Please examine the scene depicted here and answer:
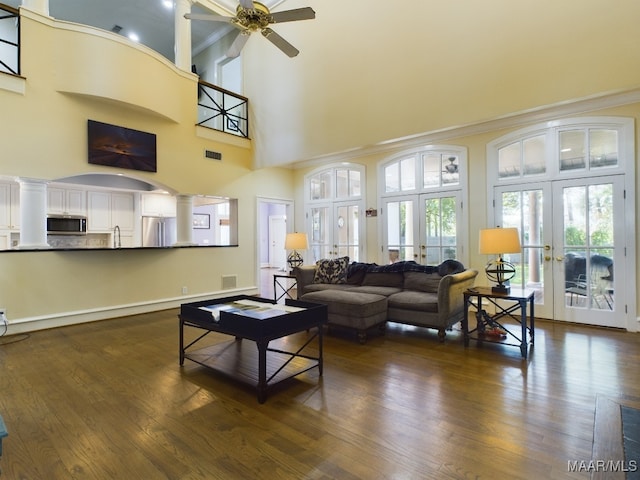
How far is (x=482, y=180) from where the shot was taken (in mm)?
5324

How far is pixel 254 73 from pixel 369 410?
6582 mm

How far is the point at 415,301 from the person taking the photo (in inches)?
163

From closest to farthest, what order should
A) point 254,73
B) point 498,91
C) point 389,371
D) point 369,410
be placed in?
1. point 369,410
2. point 389,371
3. point 498,91
4. point 254,73

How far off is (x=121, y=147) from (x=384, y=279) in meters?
4.34

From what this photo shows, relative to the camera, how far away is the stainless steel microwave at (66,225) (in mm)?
6570

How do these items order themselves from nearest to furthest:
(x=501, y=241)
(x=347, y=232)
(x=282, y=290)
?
(x=501, y=241) → (x=347, y=232) → (x=282, y=290)

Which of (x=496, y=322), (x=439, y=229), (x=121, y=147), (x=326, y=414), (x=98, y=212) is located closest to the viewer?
(x=326, y=414)

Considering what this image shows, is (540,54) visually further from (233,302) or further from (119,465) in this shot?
(119,465)

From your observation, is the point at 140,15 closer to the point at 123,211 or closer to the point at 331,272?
the point at 123,211

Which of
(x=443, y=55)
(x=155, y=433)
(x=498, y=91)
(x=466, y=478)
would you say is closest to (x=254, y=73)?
(x=443, y=55)

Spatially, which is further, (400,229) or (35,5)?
(400,229)

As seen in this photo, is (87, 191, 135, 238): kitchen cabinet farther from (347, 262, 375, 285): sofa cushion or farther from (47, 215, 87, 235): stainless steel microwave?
(347, 262, 375, 285): sofa cushion

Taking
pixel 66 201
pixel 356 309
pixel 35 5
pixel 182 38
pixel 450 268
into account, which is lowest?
pixel 356 309

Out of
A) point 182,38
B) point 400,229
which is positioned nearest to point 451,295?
point 400,229
